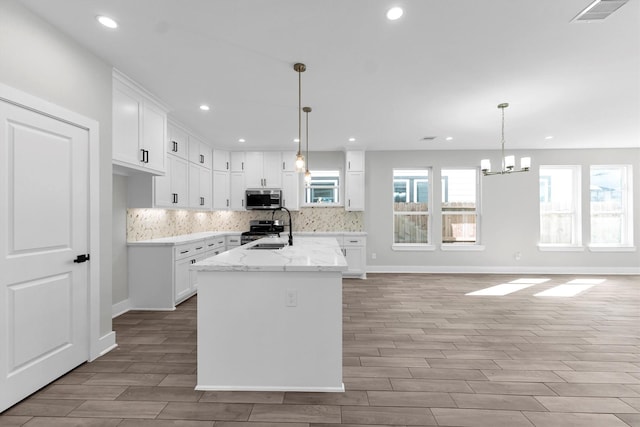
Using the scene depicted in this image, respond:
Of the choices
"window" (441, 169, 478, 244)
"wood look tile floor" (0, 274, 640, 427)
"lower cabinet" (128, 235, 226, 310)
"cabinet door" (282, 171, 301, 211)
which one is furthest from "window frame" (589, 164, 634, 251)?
"lower cabinet" (128, 235, 226, 310)

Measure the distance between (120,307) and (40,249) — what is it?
6.32 ft

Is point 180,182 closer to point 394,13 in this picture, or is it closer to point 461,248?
point 394,13

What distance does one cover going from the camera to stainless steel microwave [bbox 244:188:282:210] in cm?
587

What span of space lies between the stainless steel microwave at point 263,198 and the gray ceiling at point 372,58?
173 cm

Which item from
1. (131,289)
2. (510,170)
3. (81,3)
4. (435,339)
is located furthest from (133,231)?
(510,170)

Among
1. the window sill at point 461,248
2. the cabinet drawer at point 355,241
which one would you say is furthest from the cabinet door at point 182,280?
the window sill at point 461,248

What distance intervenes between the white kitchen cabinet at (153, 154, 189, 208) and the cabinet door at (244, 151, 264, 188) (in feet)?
4.89

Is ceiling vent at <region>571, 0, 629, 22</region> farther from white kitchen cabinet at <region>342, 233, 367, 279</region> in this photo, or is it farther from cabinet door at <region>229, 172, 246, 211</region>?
cabinet door at <region>229, 172, 246, 211</region>

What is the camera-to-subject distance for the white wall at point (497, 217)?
19.8 ft

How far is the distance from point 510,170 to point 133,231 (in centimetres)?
533

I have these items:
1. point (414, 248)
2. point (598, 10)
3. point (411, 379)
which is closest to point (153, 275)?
point (411, 379)

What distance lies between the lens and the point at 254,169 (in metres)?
6.05

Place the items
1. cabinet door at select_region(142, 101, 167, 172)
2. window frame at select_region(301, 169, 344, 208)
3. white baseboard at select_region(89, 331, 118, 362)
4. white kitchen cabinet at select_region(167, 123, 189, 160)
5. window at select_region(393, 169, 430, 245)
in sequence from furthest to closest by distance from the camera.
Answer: window at select_region(393, 169, 430, 245) → window frame at select_region(301, 169, 344, 208) → white kitchen cabinet at select_region(167, 123, 189, 160) → cabinet door at select_region(142, 101, 167, 172) → white baseboard at select_region(89, 331, 118, 362)

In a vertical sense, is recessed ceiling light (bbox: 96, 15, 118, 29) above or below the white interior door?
above
